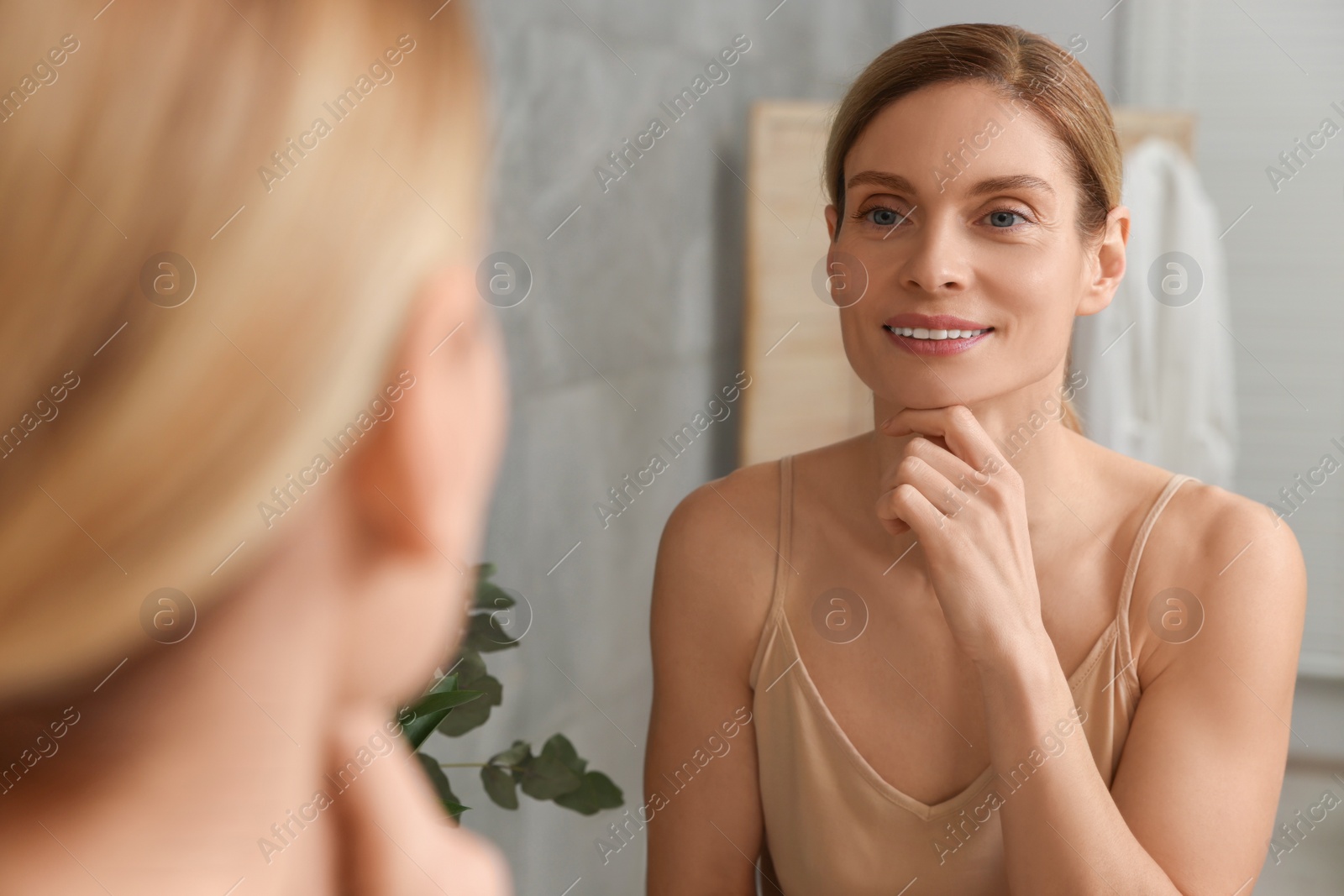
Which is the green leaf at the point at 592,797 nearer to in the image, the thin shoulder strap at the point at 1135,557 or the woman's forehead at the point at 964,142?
the thin shoulder strap at the point at 1135,557

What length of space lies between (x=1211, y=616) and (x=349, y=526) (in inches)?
36.1

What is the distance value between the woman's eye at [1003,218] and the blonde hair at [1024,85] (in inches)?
3.3

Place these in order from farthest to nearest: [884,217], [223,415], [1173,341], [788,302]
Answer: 1. [788,302]
2. [1173,341]
3. [884,217]
4. [223,415]

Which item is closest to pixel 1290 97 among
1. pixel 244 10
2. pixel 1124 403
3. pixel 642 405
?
pixel 1124 403

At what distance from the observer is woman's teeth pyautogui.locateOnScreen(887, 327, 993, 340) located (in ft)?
3.12

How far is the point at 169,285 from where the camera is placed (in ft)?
0.67

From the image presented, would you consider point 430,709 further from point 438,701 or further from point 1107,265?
point 1107,265

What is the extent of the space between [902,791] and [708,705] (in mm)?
204

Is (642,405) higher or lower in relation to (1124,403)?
higher

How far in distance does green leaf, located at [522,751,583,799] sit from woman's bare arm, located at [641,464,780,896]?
81 mm

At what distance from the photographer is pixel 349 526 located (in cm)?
22

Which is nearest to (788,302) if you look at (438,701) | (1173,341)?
(1173,341)

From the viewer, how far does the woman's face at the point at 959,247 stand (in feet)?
3.07

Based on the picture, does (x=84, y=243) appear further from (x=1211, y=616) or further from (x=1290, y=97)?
(x=1290, y=97)
